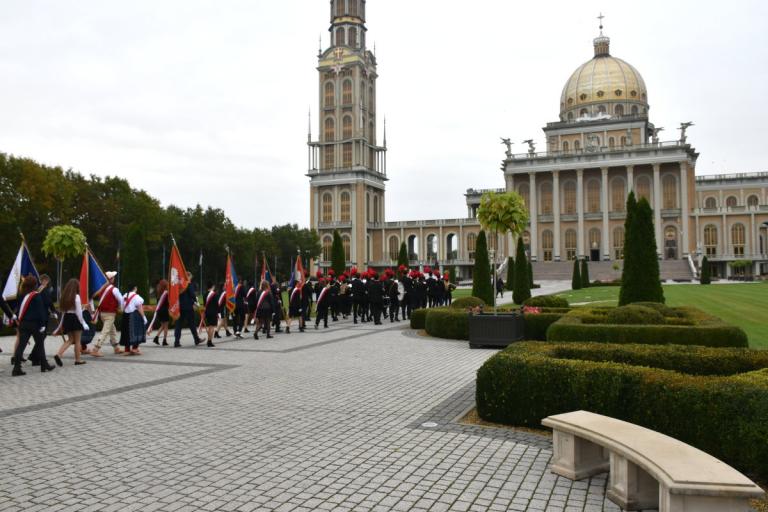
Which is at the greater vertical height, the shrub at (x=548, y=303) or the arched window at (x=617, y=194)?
the arched window at (x=617, y=194)

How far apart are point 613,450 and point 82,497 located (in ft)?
14.2

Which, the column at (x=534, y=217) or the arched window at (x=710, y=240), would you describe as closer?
the arched window at (x=710, y=240)

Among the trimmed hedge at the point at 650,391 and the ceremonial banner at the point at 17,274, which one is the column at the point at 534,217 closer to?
the ceremonial banner at the point at 17,274

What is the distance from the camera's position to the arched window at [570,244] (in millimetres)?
84750

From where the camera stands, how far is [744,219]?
78938mm

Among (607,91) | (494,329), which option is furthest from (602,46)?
(494,329)

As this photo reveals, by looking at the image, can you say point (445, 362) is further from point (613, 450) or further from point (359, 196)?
point (359, 196)

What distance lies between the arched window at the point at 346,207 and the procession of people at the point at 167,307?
7020 centimetres

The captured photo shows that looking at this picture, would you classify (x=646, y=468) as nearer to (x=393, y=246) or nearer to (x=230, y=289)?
(x=230, y=289)

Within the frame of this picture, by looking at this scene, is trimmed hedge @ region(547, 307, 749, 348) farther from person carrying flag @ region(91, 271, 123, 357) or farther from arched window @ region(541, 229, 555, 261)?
arched window @ region(541, 229, 555, 261)

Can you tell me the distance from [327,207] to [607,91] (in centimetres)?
4580

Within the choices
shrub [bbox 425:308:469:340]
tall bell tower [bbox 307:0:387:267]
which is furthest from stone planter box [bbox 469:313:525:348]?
tall bell tower [bbox 307:0:387:267]

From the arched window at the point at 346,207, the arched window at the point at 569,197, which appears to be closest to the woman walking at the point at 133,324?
the arched window at the point at 569,197

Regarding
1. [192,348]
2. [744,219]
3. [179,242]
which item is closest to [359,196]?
[179,242]
